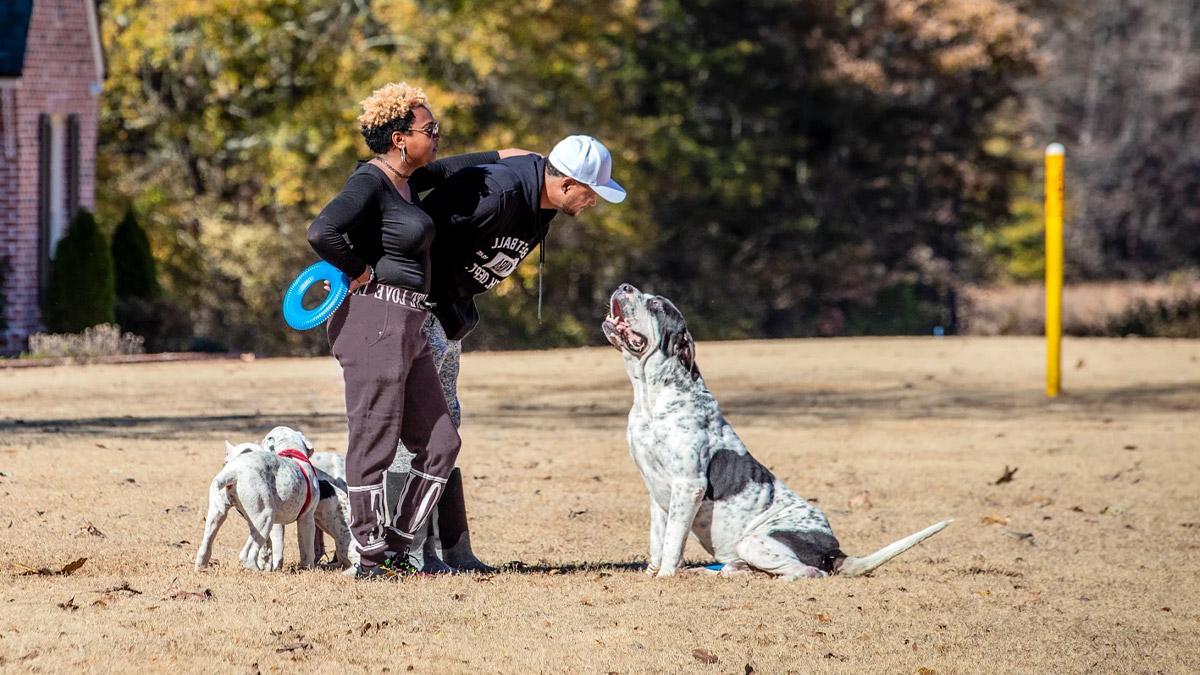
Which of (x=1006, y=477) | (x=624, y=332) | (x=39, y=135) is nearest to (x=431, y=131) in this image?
(x=624, y=332)

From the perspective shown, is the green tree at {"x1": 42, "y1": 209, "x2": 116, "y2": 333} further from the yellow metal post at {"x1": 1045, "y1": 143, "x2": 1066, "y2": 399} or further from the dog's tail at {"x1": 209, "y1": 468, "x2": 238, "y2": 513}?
the dog's tail at {"x1": 209, "y1": 468, "x2": 238, "y2": 513}

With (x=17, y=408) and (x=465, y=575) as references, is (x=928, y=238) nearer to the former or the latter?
(x=17, y=408)

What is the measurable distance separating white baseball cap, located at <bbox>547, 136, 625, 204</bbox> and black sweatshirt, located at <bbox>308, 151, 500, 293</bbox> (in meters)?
0.65

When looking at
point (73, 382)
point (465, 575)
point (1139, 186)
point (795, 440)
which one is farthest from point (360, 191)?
point (1139, 186)

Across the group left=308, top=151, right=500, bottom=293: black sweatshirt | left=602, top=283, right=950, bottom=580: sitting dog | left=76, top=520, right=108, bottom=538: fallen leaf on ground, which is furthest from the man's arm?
left=76, top=520, right=108, bottom=538: fallen leaf on ground

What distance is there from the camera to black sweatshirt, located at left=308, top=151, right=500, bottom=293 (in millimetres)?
6594

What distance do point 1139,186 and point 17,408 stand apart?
158ft

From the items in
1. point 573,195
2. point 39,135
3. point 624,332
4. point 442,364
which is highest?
point 39,135

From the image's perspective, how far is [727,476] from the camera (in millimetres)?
7785

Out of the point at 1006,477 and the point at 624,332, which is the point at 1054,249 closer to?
the point at 1006,477

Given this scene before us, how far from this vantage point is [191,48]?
103 feet

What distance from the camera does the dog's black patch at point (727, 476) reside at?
7.77 m

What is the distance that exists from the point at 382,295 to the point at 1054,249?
13188 millimetres

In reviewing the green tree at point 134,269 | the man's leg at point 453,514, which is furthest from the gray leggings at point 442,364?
the green tree at point 134,269
